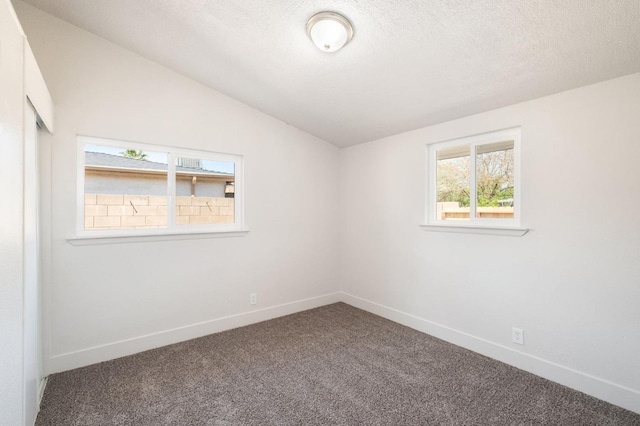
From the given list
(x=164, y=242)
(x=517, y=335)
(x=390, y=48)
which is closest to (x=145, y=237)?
(x=164, y=242)

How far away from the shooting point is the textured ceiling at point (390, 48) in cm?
174

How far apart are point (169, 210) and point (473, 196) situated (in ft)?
9.68

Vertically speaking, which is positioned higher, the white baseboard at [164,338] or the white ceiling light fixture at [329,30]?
the white ceiling light fixture at [329,30]

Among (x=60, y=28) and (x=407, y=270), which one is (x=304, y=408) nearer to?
(x=407, y=270)

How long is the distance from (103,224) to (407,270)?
9.91 ft

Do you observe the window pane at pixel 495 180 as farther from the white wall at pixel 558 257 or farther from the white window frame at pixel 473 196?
the white wall at pixel 558 257

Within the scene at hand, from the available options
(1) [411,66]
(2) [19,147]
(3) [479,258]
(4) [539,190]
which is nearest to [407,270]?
(3) [479,258]

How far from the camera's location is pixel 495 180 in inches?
108

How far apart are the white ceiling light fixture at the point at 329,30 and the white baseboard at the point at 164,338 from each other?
9.13ft

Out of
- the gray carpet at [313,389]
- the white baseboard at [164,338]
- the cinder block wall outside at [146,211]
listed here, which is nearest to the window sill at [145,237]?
the cinder block wall outside at [146,211]

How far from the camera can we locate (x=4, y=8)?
4.04 ft

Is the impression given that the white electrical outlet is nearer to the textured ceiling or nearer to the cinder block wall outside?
the textured ceiling

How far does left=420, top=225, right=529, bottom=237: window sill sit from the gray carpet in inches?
42.6

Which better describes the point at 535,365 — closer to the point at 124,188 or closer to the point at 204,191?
the point at 204,191
